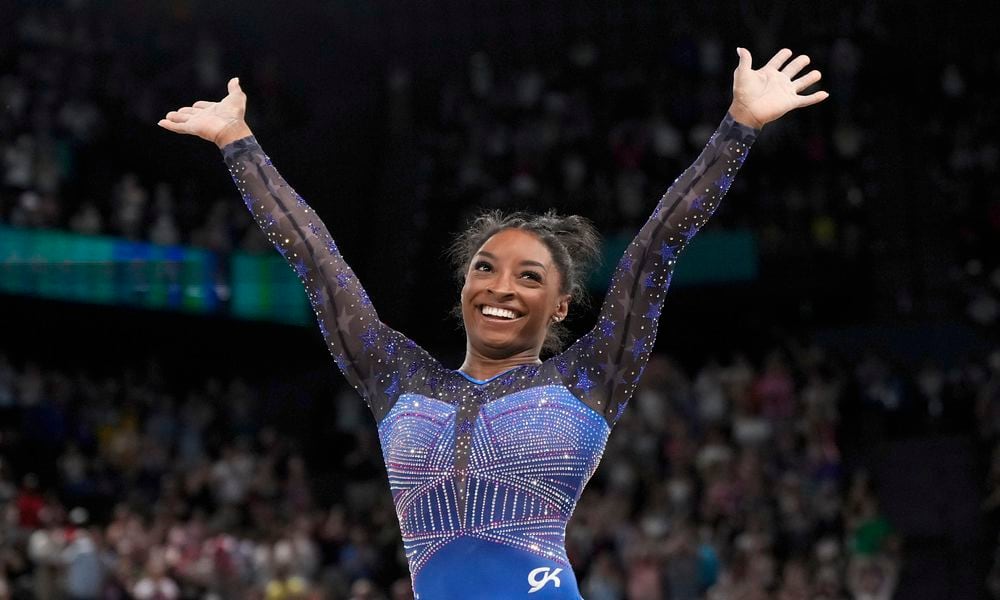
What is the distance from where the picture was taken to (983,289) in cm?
1458

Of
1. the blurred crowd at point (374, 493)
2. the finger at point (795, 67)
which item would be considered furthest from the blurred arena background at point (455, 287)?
the finger at point (795, 67)

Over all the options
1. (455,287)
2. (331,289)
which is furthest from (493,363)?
(455,287)

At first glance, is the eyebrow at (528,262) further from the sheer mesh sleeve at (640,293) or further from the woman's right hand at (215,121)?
the woman's right hand at (215,121)

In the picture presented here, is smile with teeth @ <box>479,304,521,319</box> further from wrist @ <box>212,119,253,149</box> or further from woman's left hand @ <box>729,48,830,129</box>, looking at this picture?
wrist @ <box>212,119,253,149</box>

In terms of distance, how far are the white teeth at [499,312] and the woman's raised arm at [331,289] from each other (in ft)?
0.78

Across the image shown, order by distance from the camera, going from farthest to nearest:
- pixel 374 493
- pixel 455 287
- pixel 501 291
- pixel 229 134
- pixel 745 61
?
1. pixel 455 287
2. pixel 374 493
3. pixel 229 134
4. pixel 745 61
5. pixel 501 291

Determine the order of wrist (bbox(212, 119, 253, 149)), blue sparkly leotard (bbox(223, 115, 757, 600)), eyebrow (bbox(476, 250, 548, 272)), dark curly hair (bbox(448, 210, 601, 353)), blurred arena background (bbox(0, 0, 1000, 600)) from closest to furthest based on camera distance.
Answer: blue sparkly leotard (bbox(223, 115, 757, 600)) → eyebrow (bbox(476, 250, 548, 272)) → dark curly hair (bbox(448, 210, 601, 353)) → wrist (bbox(212, 119, 253, 149)) → blurred arena background (bbox(0, 0, 1000, 600))

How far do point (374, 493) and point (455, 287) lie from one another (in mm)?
2267

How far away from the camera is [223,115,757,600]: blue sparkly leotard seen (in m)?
3.52

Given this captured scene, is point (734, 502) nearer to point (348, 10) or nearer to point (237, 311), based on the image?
point (237, 311)

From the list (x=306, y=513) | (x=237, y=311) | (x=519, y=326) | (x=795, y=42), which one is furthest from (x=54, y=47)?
(x=519, y=326)

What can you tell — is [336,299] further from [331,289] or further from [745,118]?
[745,118]

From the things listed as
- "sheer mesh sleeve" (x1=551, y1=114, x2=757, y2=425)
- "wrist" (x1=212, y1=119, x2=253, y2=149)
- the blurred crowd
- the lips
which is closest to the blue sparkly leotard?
"sheer mesh sleeve" (x1=551, y1=114, x2=757, y2=425)

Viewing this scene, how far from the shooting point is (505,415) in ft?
11.8
